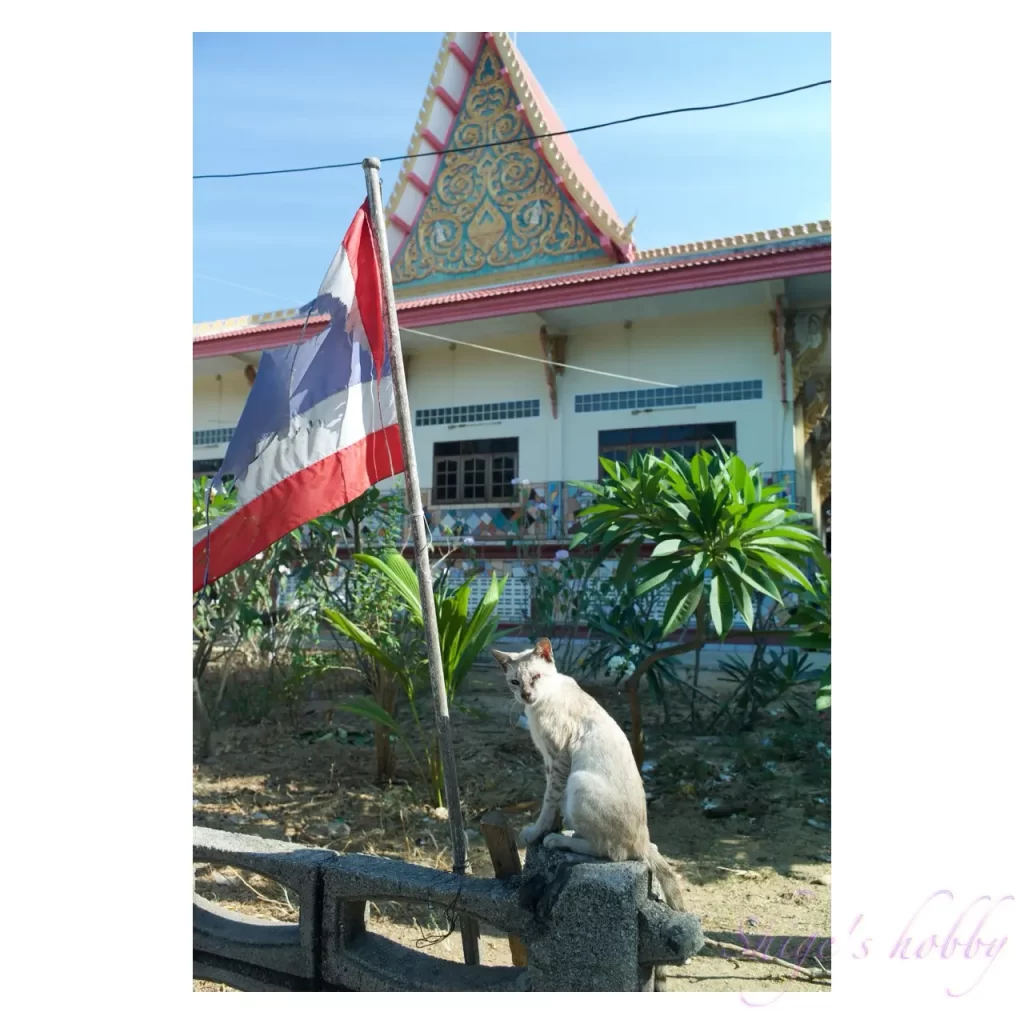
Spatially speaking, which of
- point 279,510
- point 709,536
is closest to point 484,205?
point 709,536

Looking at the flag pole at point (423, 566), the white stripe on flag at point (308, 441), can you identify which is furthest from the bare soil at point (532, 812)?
the white stripe on flag at point (308, 441)

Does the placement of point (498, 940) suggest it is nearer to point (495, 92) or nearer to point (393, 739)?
point (393, 739)

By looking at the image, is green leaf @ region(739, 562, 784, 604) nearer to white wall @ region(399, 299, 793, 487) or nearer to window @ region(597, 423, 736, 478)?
white wall @ region(399, 299, 793, 487)

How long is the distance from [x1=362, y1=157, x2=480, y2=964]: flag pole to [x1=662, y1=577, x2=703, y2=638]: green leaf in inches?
67.6

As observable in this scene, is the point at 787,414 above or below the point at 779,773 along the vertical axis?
above

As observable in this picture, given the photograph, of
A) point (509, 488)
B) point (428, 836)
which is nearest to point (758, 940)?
point (428, 836)

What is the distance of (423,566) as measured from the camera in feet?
9.21

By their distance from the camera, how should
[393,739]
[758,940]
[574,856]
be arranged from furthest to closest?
[393,739], [758,940], [574,856]

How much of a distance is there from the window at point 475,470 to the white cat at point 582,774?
320 inches

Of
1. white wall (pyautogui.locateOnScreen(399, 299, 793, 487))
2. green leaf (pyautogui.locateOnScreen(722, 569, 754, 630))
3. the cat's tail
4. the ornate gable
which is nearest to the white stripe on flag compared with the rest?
the cat's tail

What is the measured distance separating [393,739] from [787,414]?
6.22m

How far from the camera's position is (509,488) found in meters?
10.8

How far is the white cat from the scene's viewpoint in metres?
2.29

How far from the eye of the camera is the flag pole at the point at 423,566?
9.07 feet
